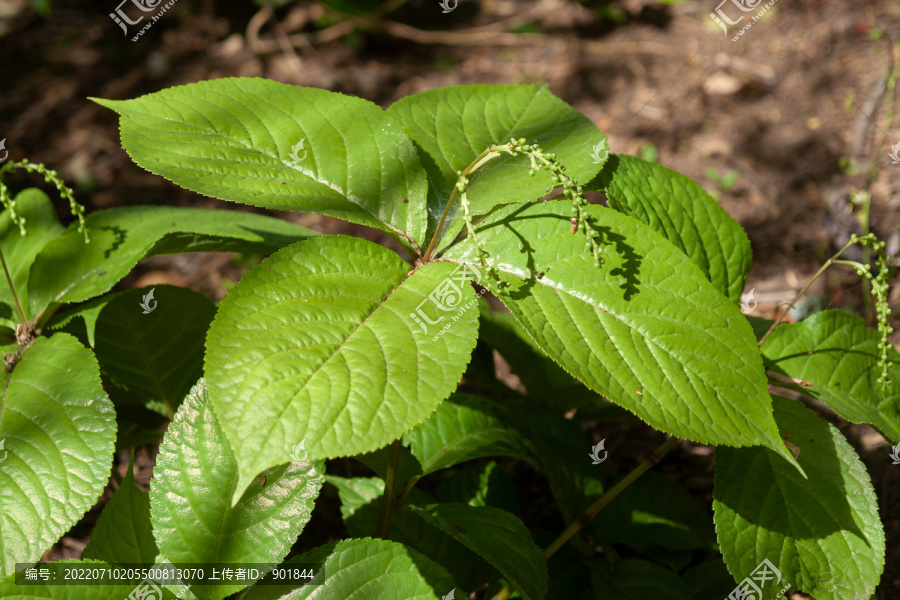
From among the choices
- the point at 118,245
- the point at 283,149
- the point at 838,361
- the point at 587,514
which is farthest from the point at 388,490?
the point at 838,361

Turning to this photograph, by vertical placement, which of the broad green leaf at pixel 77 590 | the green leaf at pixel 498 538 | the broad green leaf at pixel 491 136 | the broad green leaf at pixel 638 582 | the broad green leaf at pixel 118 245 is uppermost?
the broad green leaf at pixel 491 136

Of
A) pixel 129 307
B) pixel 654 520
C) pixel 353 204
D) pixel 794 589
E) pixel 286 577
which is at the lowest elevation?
pixel 654 520

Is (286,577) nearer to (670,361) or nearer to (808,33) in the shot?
(670,361)

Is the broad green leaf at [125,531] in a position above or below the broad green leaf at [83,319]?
below

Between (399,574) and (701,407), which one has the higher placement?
(701,407)

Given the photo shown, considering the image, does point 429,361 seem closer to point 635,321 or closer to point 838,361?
point 635,321

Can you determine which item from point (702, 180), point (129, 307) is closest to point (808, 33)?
point (702, 180)

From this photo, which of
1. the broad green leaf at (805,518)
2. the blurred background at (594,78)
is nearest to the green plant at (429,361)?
the broad green leaf at (805,518)

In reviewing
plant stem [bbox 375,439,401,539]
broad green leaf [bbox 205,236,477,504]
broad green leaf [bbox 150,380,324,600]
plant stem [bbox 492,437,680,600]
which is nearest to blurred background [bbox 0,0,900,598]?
plant stem [bbox 492,437,680,600]

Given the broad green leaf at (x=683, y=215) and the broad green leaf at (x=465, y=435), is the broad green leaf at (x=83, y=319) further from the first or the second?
the broad green leaf at (x=683, y=215)
